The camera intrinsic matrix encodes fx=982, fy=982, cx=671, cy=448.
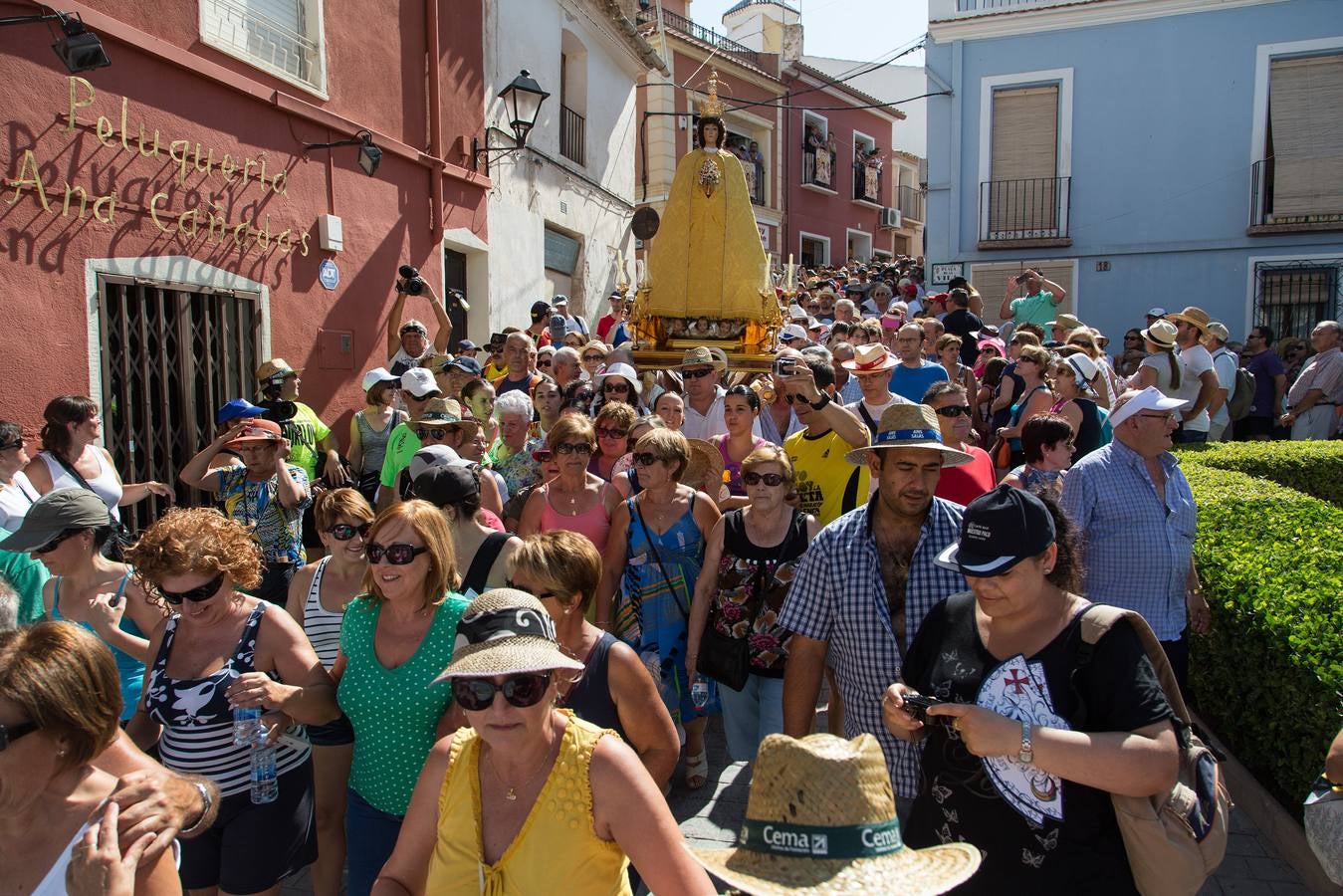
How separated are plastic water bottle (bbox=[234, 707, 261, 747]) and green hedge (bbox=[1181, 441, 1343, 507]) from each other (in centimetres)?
720

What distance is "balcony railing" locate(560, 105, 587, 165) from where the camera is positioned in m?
15.5

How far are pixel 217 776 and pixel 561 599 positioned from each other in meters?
1.17

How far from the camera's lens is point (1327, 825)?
2215 mm

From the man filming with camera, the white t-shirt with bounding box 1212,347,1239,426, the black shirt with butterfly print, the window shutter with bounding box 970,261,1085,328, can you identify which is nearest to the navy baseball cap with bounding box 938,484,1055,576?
the black shirt with butterfly print

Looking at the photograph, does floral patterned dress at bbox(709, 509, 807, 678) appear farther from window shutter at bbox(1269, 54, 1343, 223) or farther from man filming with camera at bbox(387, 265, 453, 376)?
window shutter at bbox(1269, 54, 1343, 223)

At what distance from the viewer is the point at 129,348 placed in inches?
282

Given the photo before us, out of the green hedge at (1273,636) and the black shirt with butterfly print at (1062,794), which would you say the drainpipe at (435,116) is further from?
the black shirt with butterfly print at (1062,794)

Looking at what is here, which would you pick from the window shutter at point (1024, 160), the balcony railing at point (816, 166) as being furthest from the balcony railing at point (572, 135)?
the balcony railing at point (816, 166)

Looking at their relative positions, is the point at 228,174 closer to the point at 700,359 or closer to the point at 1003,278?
the point at 700,359

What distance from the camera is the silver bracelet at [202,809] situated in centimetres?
219

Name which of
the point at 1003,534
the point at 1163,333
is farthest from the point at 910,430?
the point at 1163,333

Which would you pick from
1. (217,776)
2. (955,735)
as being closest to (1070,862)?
(955,735)

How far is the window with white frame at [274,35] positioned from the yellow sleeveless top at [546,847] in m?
7.62

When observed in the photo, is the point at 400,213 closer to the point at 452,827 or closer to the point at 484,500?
the point at 484,500
